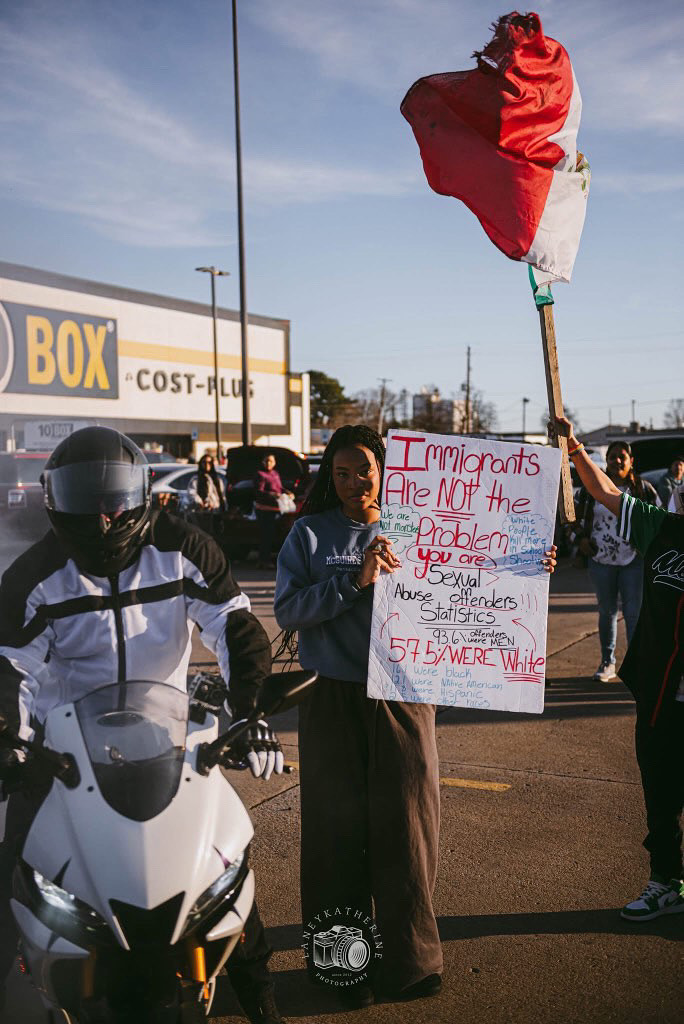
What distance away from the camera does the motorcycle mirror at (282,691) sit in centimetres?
246

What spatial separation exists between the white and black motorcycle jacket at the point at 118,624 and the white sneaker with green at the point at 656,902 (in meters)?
2.12

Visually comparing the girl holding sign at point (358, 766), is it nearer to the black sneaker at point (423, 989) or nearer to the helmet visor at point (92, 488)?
the black sneaker at point (423, 989)

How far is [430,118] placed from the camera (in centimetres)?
422

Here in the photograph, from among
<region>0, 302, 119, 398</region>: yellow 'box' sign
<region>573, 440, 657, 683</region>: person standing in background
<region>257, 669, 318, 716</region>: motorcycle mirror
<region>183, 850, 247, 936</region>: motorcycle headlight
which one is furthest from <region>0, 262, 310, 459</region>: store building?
<region>183, 850, 247, 936</region>: motorcycle headlight

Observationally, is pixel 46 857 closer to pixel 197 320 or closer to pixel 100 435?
pixel 100 435

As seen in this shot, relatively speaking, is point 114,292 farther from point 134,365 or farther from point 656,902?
point 656,902

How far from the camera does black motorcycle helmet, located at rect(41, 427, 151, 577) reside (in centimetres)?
253

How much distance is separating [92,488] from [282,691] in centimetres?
70

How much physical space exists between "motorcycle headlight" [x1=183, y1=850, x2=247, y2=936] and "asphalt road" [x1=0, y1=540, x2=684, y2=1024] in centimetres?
128

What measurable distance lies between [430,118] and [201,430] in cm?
4100

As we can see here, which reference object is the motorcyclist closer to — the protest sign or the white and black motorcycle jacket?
the white and black motorcycle jacket

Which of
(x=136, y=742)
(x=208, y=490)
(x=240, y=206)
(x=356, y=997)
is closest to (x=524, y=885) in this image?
(x=356, y=997)

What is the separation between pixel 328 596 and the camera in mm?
3344

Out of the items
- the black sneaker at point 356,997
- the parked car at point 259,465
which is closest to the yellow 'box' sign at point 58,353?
the parked car at point 259,465
